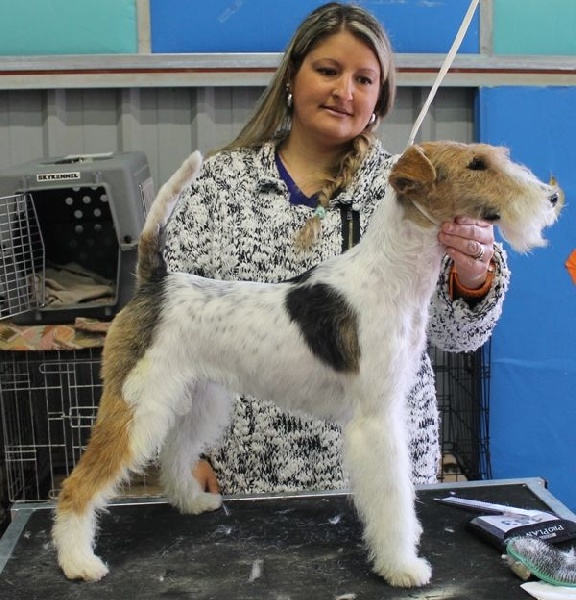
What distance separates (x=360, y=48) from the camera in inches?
69.7

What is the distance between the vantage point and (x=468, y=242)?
1.37 metres

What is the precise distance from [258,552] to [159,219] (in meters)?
0.74

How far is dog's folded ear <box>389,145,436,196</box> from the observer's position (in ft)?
4.24

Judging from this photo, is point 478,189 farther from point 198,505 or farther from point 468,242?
point 198,505

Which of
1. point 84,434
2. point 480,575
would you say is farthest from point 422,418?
point 84,434

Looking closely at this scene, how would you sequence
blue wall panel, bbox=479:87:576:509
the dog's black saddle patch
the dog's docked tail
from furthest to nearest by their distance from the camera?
blue wall panel, bbox=479:87:576:509 → the dog's docked tail → the dog's black saddle patch

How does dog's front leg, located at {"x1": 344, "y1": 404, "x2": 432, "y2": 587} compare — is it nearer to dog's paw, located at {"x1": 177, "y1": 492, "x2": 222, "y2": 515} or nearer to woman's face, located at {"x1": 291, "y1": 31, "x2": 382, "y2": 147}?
dog's paw, located at {"x1": 177, "y1": 492, "x2": 222, "y2": 515}

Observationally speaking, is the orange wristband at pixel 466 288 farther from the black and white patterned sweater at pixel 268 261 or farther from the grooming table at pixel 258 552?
the grooming table at pixel 258 552

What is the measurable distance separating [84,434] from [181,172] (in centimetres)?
211

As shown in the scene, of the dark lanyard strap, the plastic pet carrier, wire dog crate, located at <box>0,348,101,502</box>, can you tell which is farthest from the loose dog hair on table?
wire dog crate, located at <box>0,348,101,502</box>

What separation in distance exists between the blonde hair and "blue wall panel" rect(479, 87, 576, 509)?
1587 mm

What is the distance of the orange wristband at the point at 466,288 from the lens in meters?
1.65

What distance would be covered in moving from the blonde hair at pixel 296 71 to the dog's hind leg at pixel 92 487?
2.23 feet

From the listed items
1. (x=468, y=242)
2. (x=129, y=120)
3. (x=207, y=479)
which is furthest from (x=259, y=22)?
→ (x=468, y=242)
